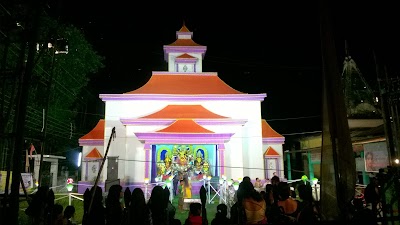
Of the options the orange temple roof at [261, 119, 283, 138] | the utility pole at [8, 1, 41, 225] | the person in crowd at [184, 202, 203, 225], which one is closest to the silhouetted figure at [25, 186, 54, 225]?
the utility pole at [8, 1, 41, 225]

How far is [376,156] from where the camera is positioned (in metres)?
15.8

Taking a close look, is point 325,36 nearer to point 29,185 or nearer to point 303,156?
point 29,185

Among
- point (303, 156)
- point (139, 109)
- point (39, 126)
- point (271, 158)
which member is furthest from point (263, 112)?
point (39, 126)

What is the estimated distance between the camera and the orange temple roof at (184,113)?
60.4 ft

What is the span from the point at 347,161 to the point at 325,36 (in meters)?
1.55

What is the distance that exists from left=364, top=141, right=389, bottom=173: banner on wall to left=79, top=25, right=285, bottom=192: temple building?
4574 millimetres

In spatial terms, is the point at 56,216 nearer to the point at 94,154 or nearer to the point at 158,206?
the point at 158,206

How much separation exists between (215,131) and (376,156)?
28.5 ft

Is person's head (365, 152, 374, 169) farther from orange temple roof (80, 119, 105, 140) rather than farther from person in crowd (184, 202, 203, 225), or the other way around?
orange temple roof (80, 119, 105, 140)

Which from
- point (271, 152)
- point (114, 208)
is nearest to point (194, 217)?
point (114, 208)

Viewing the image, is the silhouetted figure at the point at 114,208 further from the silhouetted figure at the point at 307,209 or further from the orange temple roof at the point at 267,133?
the orange temple roof at the point at 267,133

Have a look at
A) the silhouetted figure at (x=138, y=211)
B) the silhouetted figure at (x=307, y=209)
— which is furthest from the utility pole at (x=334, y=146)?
the silhouetted figure at (x=138, y=211)

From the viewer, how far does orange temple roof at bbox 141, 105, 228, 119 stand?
18422mm

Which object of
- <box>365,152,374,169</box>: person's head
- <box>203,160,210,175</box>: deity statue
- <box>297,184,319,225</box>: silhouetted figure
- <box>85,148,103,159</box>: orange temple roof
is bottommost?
<box>297,184,319,225</box>: silhouetted figure
